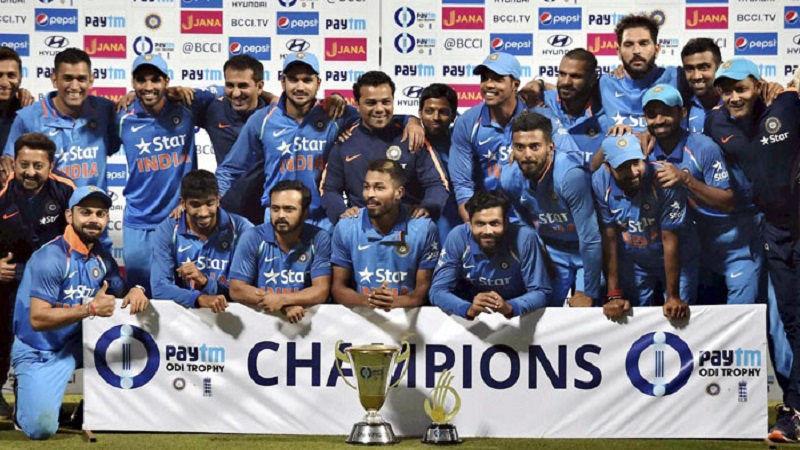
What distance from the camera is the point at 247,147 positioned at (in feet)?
24.7

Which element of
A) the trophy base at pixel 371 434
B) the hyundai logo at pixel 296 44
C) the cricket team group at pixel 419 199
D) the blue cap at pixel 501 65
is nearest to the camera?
the trophy base at pixel 371 434

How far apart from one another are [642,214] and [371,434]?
7.30ft

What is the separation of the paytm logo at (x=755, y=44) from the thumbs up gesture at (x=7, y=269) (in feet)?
17.2

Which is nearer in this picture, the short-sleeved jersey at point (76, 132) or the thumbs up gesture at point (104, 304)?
the thumbs up gesture at point (104, 304)

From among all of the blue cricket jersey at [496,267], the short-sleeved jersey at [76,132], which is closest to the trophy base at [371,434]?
the blue cricket jersey at [496,267]

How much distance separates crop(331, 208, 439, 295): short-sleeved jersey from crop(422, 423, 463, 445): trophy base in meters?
0.93

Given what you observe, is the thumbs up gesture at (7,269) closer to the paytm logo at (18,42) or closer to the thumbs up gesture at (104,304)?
the thumbs up gesture at (104,304)

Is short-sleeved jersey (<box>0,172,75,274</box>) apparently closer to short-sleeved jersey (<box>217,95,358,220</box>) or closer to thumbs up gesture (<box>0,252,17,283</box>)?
thumbs up gesture (<box>0,252,17,283</box>)

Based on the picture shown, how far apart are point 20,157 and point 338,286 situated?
2.32 meters

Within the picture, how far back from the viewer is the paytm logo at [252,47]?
827 centimetres

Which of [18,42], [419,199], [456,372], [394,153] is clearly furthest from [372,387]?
[18,42]

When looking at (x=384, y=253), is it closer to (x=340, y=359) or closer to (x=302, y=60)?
(x=340, y=359)

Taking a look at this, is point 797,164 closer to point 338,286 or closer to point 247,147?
point 338,286

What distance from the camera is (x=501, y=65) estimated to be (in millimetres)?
7352
